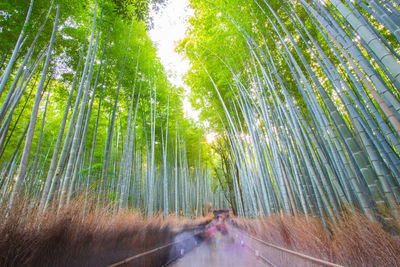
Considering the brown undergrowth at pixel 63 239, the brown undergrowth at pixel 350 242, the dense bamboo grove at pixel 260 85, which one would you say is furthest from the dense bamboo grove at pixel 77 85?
the brown undergrowth at pixel 350 242

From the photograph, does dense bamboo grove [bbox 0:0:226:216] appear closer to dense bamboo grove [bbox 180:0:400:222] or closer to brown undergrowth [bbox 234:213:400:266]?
dense bamboo grove [bbox 180:0:400:222]

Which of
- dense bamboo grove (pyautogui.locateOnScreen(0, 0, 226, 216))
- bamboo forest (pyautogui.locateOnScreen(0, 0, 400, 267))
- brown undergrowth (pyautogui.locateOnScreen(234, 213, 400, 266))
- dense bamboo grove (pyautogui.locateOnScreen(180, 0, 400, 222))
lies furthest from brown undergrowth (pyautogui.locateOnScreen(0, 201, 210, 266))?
dense bamboo grove (pyautogui.locateOnScreen(180, 0, 400, 222))

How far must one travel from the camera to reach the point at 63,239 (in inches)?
43.9

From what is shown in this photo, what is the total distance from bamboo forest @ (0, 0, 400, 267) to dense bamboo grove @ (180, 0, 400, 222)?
2 centimetres

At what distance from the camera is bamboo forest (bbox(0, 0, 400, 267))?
105 centimetres

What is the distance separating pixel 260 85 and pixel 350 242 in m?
2.14

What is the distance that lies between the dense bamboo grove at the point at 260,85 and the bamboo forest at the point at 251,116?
0.02m

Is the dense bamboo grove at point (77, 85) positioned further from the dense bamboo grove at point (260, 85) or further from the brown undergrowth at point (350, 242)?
the brown undergrowth at point (350, 242)

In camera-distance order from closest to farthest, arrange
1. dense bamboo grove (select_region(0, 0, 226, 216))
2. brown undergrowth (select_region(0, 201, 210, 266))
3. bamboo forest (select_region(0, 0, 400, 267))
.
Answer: brown undergrowth (select_region(0, 201, 210, 266)) < bamboo forest (select_region(0, 0, 400, 267)) < dense bamboo grove (select_region(0, 0, 226, 216))

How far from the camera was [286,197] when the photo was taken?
8.13ft

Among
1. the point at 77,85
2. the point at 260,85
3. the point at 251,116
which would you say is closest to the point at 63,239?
the point at 260,85

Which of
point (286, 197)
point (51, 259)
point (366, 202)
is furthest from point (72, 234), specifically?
point (286, 197)

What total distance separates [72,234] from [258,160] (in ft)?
9.49

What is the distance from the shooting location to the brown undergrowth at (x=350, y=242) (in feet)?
3.01
